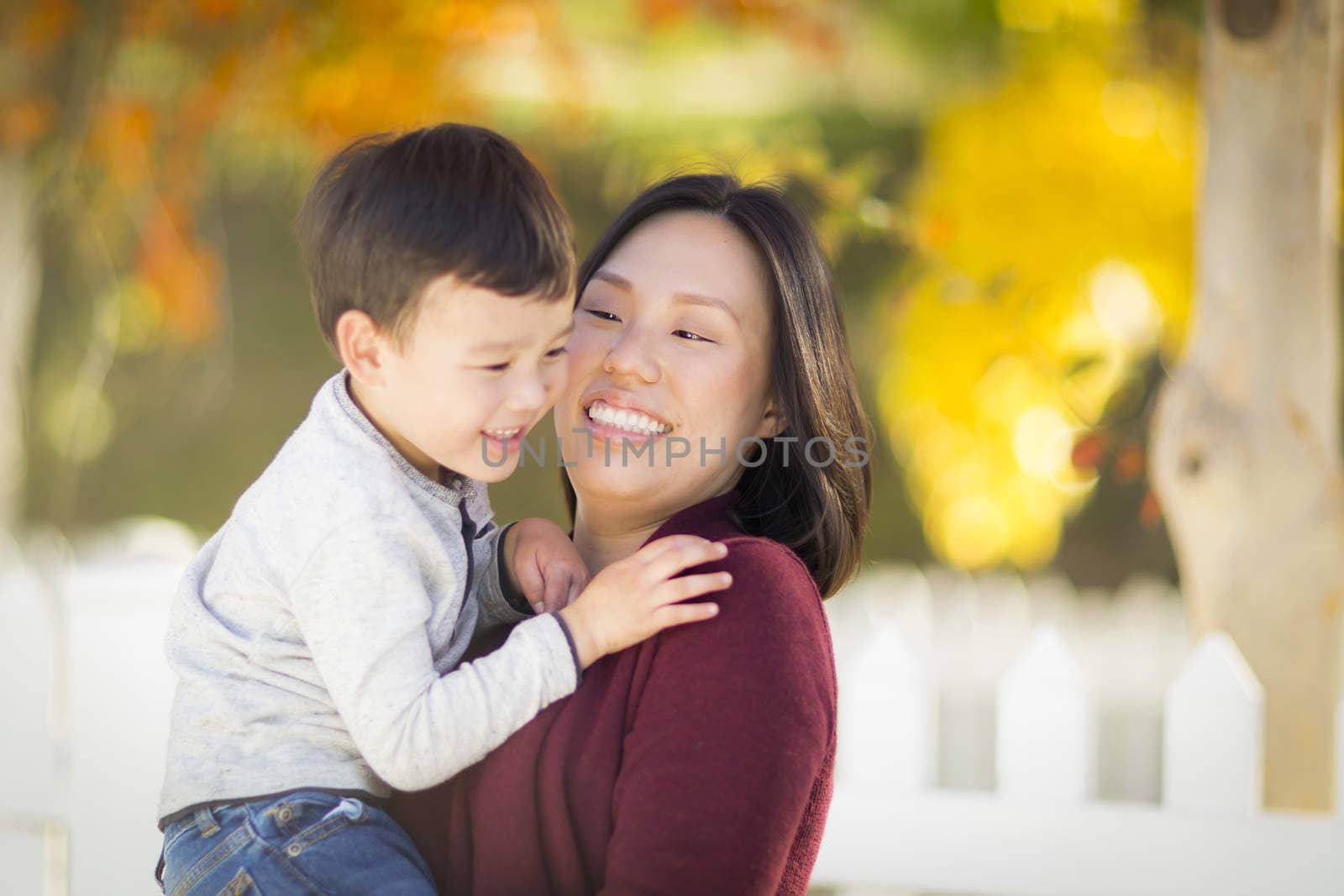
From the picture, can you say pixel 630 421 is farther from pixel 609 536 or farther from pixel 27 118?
pixel 27 118

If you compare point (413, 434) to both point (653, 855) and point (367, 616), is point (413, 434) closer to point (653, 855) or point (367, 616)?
point (367, 616)

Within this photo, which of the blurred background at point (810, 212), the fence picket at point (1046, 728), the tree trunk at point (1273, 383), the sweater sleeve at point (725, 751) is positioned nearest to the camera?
the sweater sleeve at point (725, 751)

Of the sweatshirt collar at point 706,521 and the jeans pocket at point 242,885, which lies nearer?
the jeans pocket at point 242,885

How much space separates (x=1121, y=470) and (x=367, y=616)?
2.93 meters

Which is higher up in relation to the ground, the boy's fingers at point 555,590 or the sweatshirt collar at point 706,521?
the sweatshirt collar at point 706,521

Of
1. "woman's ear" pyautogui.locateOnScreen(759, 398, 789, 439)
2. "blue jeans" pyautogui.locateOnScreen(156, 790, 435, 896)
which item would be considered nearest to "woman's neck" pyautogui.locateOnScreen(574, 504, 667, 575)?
"woman's ear" pyautogui.locateOnScreen(759, 398, 789, 439)

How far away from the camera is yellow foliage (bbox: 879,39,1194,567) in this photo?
17.5 ft

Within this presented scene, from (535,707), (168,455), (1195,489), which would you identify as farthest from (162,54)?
(535,707)

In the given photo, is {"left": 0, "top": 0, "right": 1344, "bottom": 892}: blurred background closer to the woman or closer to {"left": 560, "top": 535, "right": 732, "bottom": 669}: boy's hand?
the woman

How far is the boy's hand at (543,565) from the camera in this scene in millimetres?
1789

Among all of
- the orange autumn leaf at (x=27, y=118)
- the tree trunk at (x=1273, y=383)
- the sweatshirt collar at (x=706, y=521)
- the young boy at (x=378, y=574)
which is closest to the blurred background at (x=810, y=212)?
the orange autumn leaf at (x=27, y=118)

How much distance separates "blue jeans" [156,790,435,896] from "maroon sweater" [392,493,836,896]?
0.09m

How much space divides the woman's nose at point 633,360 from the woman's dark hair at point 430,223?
8.4 inches

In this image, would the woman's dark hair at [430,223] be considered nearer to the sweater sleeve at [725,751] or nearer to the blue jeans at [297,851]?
the sweater sleeve at [725,751]
